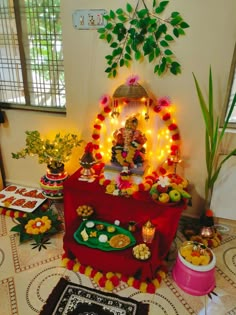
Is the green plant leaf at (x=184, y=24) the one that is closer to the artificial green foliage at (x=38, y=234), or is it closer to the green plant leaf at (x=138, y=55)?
the green plant leaf at (x=138, y=55)

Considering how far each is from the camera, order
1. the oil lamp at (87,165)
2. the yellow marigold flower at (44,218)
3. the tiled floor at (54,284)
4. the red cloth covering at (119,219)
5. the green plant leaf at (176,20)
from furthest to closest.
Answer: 1. the yellow marigold flower at (44,218)
2. the oil lamp at (87,165)
3. the green plant leaf at (176,20)
4. the red cloth covering at (119,219)
5. the tiled floor at (54,284)

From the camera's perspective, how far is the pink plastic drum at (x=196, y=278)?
1.57 meters

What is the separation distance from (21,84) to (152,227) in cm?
176

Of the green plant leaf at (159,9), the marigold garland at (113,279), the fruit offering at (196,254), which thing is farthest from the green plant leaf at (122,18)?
the marigold garland at (113,279)

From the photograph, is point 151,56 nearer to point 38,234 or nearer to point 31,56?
point 31,56

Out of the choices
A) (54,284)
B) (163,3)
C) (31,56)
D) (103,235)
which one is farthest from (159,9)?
(54,284)

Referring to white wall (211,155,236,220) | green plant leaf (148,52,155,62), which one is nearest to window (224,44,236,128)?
A: white wall (211,155,236,220)

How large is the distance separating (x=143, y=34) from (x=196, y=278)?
1684mm

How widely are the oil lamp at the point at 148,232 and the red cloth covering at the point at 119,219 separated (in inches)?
1.6

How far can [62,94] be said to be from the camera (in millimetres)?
2314

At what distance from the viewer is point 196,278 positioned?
1575mm

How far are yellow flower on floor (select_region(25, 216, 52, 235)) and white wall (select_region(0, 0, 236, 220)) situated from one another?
1.95 feet

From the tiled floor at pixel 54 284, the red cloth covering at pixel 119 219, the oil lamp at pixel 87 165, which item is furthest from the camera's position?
the oil lamp at pixel 87 165

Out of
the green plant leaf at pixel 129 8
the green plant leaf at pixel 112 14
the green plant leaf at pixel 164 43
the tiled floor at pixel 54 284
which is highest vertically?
the green plant leaf at pixel 129 8
